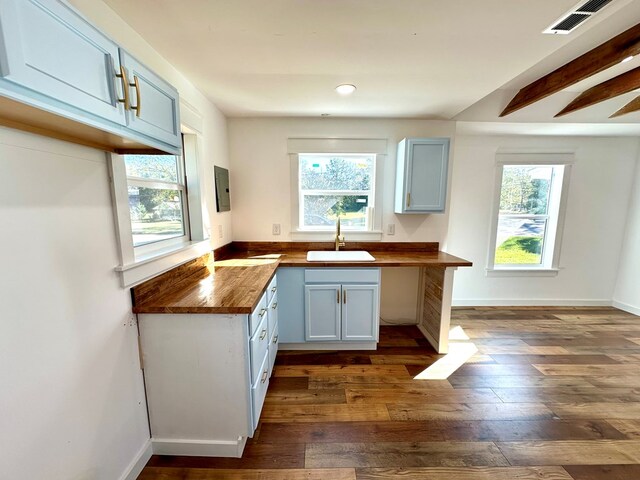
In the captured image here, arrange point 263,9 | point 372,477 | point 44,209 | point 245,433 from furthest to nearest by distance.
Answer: point 245,433 → point 372,477 → point 263,9 → point 44,209

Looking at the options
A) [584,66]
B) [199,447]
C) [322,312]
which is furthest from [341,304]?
[584,66]

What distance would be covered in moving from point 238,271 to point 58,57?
1472 millimetres

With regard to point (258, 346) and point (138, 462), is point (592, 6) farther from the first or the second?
point (138, 462)

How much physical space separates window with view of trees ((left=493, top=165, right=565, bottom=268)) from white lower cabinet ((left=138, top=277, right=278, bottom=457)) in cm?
344

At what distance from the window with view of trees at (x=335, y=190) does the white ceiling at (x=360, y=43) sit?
0.68 meters

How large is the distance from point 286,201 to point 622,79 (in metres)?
3.01

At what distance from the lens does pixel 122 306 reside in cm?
122

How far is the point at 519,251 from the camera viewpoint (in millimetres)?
3438

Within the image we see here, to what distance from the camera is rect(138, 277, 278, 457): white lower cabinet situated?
1.32 meters

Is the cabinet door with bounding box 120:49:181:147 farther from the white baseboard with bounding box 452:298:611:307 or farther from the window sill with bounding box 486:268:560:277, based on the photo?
the window sill with bounding box 486:268:560:277

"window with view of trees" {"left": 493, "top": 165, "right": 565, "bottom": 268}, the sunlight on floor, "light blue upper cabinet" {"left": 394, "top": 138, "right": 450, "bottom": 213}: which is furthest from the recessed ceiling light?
"window with view of trees" {"left": 493, "top": 165, "right": 565, "bottom": 268}

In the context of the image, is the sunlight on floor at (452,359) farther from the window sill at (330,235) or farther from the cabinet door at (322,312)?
Result: the window sill at (330,235)

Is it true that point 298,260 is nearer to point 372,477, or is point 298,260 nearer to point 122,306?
point 122,306

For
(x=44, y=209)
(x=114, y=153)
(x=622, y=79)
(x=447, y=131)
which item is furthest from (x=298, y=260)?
(x=622, y=79)
